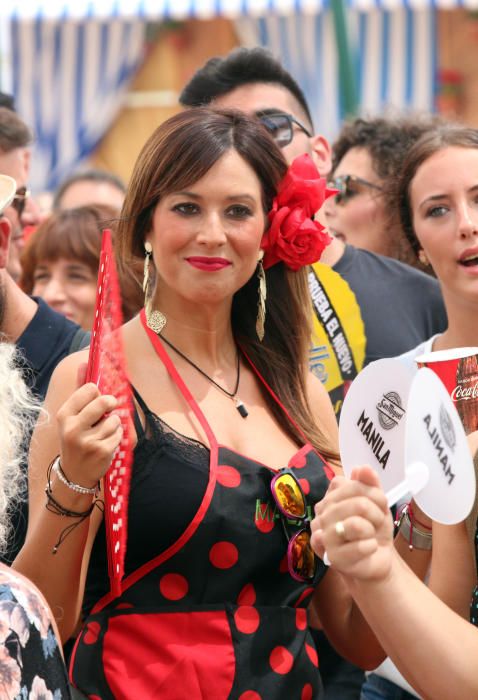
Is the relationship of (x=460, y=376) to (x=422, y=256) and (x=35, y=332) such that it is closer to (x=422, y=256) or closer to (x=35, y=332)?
(x=35, y=332)

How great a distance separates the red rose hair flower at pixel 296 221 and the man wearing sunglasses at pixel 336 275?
27.1 inches

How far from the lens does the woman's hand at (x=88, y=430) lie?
223 centimetres


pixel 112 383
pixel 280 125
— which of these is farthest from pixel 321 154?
pixel 112 383

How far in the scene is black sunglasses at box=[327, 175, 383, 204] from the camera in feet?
15.6

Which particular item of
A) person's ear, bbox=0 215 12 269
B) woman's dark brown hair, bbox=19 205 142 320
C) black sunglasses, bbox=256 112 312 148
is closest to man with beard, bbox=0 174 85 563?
person's ear, bbox=0 215 12 269

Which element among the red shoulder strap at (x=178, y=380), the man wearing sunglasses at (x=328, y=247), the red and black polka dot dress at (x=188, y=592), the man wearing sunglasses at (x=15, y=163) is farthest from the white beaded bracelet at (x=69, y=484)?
the man wearing sunglasses at (x=328, y=247)

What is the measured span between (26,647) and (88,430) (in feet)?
2.28

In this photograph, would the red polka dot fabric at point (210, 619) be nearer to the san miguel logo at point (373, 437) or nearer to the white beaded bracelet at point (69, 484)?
the white beaded bracelet at point (69, 484)

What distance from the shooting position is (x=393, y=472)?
7.07 feet

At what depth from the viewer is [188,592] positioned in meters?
2.54

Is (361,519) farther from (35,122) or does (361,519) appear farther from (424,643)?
(35,122)

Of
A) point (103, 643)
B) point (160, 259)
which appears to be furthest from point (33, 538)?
point (160, 259)

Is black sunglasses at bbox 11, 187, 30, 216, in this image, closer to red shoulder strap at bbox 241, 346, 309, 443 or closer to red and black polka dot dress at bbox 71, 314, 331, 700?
red shoulder strap at bbox 241, 346, 309, 443

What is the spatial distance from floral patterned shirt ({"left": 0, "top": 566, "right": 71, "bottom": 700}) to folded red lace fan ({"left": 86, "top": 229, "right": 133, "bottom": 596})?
0.70 m
